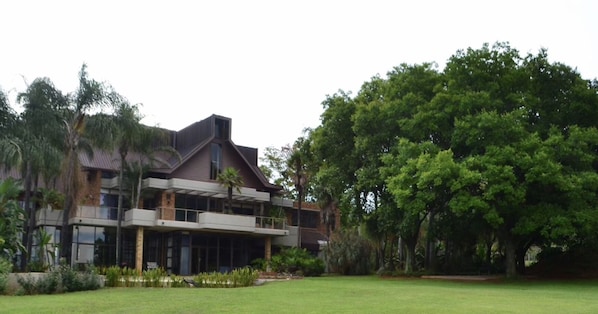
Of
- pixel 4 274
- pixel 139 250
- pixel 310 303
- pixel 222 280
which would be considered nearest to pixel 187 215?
pixel 139 250

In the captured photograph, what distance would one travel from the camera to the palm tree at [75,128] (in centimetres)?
2809

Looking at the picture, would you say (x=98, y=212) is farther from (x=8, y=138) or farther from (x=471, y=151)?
(x=471, y=151)

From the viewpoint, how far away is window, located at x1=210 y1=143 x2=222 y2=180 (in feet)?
132

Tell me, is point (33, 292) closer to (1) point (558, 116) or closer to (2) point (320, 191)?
(2) point (320, 191)

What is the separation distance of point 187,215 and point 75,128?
9977mm

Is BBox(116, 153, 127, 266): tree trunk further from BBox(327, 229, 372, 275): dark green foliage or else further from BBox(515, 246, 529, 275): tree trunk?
BBox(515, 246, 529, 275): tree trunk

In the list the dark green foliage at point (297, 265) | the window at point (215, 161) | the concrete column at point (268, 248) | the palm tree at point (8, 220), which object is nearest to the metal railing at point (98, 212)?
the window at point (215, 161)

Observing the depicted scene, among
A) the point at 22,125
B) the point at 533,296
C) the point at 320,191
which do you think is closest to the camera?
the point at 533,296

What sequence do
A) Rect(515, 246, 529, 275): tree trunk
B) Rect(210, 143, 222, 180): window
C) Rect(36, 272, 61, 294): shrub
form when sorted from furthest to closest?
1. Rect(210, 143, 222, 180): window
2. Rect(515, 246, 529, 275): tree trunk
3. Rect(36, 272, 61, 294): shrub

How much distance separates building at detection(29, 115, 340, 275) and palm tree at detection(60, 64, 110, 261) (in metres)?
5.98

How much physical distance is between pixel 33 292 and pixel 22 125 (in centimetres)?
925

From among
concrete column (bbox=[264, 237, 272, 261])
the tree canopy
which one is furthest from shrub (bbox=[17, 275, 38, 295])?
concrete column (bbox=[264, 237, 272, 261])

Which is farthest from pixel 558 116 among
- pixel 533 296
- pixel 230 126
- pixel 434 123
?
pixel 230 126

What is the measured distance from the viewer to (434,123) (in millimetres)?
29922
